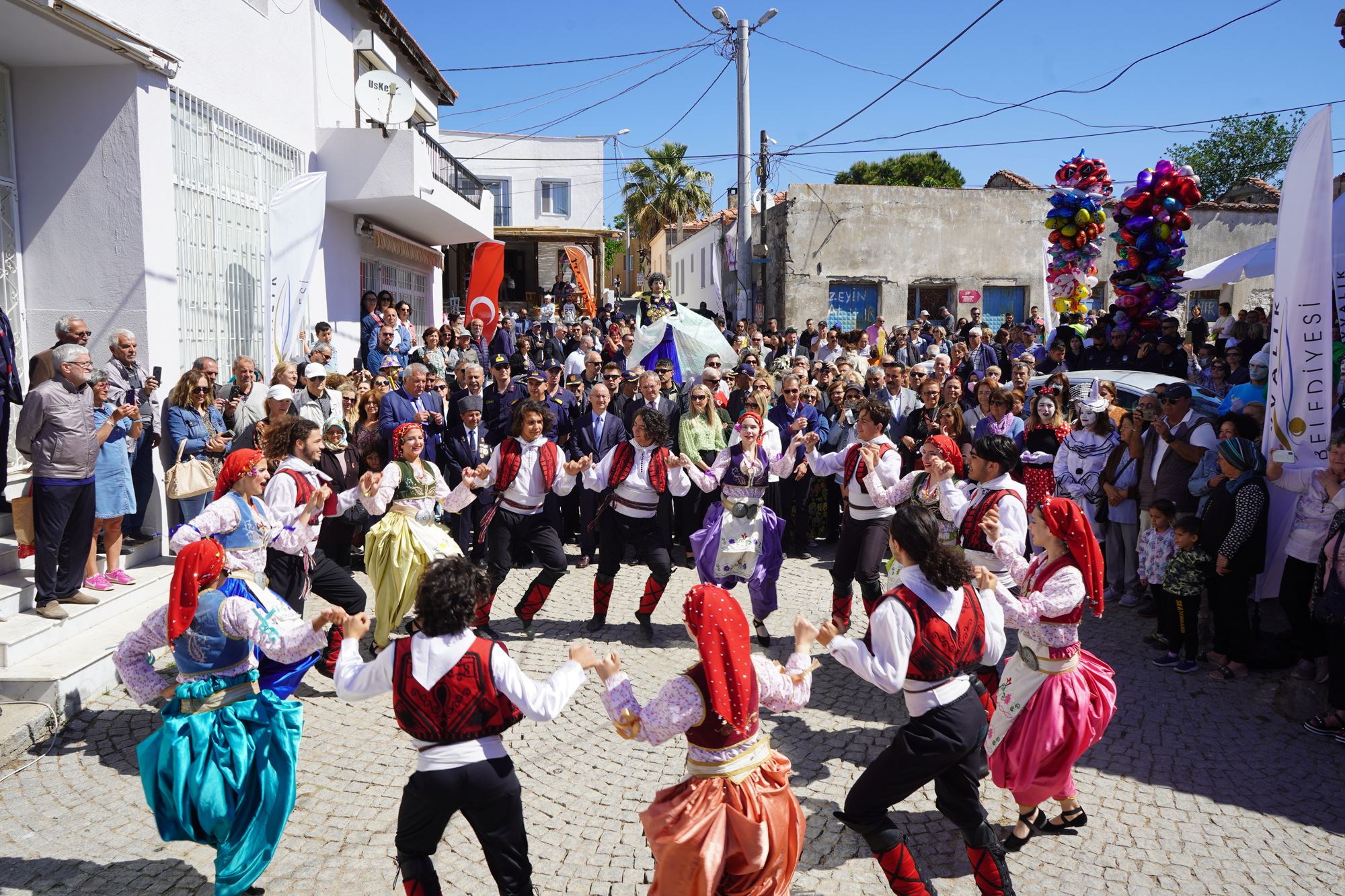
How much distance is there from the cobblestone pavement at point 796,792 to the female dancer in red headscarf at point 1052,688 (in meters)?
0.25

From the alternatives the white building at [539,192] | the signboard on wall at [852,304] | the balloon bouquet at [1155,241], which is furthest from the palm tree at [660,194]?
the balloon bouquet at [1155,241]

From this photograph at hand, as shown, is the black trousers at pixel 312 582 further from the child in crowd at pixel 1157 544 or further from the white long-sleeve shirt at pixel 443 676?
the child in crowd at pixel 1157 544

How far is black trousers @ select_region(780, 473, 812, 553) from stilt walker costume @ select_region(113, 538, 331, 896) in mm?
6094

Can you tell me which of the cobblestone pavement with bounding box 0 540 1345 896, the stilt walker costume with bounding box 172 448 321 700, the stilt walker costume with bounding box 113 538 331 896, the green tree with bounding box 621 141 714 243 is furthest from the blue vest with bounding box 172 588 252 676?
the green tree with bounding box 621 141 714 243

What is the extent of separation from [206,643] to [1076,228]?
38.4 feet

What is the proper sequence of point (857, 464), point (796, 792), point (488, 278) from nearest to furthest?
point (796, 792) → point (857, 464) → point (488, 278)

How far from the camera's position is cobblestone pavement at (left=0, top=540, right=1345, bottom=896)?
3.90 meters

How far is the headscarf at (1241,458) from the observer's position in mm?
6320

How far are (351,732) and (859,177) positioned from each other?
40.9m

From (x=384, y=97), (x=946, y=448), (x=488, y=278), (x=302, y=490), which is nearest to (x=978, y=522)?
(x=946, y=448)

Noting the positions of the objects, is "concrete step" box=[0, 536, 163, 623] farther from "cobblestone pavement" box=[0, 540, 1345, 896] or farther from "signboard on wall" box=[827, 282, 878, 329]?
"signboard on wall" box=[827, 282, 878, 329]

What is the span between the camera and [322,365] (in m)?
8.87

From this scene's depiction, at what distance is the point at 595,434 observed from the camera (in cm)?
834

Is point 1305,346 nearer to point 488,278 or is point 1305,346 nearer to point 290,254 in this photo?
point 290,254
